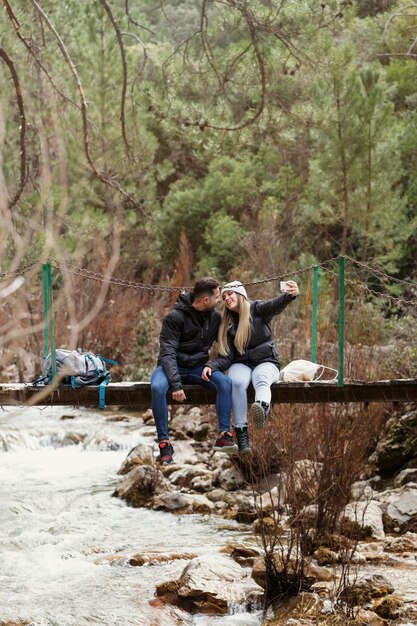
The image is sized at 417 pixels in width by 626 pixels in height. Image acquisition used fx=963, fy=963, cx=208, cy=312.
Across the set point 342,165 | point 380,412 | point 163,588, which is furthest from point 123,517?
point 342,165

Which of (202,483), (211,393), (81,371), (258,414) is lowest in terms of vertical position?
(202,483)

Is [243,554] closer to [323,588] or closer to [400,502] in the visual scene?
[323,588]

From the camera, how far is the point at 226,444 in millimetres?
5621

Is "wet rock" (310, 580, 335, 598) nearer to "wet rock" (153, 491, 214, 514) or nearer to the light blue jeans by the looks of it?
the light blue jeans

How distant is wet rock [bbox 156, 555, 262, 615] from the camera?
6766mm

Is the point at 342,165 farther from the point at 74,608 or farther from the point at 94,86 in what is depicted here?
the point at 74,608

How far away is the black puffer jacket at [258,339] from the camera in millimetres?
5938

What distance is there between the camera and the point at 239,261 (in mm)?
17938

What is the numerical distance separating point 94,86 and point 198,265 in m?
4.03

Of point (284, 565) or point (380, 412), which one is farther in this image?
point (380, 412)

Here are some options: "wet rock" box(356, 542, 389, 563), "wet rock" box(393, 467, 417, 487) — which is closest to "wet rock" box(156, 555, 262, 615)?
"wet rock" box(356, 542, 389, 563)

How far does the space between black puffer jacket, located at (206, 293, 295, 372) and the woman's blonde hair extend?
0.04 meters

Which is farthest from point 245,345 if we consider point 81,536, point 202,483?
point 202,483

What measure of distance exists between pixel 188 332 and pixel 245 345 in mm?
362
